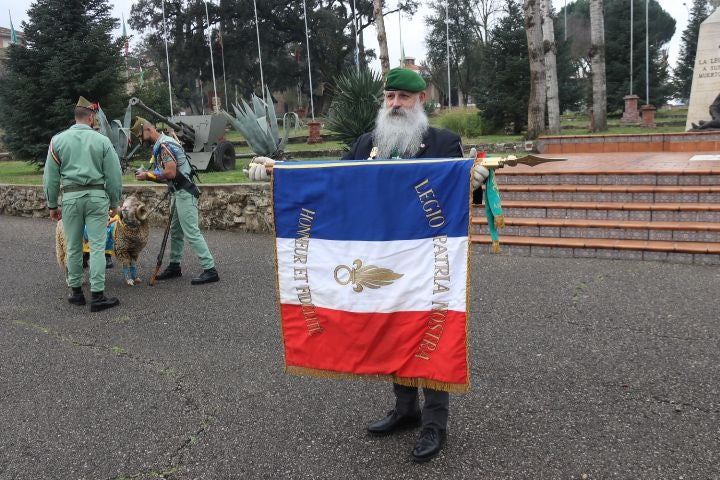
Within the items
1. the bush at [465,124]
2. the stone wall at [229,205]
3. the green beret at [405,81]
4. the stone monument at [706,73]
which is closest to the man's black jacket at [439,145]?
the green beret at [405,81]

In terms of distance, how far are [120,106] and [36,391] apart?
16017 mm

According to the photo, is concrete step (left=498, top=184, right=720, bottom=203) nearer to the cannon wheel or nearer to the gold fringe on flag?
the gold fringe on flag

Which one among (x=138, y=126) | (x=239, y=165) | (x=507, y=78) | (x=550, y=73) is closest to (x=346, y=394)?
(x=138, y=126)

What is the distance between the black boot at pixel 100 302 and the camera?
581 centimetres

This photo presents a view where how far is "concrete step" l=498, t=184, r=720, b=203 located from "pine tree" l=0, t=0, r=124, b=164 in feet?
44.4

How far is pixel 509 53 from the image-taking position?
2233cm

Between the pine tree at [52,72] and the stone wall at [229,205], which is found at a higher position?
the pine tree at [52,72]

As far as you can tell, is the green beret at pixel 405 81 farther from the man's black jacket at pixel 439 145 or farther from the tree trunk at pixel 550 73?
the tree trunk at pixel 550 73

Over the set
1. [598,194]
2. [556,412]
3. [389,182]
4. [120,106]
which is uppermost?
[120,106]

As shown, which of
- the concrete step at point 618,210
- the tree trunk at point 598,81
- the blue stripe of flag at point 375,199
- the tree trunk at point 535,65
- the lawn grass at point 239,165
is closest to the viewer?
the blue stripe of flag at point 375,199

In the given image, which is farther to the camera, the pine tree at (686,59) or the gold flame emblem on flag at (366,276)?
the pine tree at (686,59)

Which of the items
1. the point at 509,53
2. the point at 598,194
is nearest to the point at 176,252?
the point at 598,194

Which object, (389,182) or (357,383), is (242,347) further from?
(389,182)

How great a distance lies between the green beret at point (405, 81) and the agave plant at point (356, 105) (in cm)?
944
